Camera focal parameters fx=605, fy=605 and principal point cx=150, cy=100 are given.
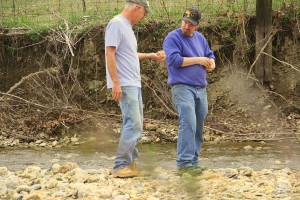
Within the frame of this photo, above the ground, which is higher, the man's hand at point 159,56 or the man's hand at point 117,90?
the man's hand at point 159,56

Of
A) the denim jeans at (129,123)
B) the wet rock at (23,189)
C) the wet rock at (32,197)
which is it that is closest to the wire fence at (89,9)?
the denim jeans at (129,123)

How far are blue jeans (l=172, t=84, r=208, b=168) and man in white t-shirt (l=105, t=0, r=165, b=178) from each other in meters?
0.41

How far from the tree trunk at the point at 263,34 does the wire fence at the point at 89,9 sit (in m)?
0.45

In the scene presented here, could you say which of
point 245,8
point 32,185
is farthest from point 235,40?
point 32,185

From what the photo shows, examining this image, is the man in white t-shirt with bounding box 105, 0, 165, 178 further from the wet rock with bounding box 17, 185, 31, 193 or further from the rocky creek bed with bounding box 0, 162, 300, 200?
the wet rock with bounding box 17, 185, 31, 193

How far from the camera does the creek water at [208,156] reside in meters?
7.50

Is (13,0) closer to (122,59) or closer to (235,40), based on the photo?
(235,40)

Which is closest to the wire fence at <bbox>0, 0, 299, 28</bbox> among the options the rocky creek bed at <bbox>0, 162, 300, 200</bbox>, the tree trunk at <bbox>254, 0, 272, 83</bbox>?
the tree trunk at <bbox>254, 0, 272, 83</bbox>

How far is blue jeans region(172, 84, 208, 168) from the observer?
5715 millimetres

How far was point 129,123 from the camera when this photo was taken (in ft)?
18.0

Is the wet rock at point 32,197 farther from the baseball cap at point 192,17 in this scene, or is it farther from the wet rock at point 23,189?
the baseball cap at point 192,17

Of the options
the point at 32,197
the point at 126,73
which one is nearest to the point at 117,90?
the point at 126,73

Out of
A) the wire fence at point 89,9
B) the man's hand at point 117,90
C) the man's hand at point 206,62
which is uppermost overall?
the wire fence at point 89,9

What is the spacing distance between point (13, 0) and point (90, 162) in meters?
5.59
